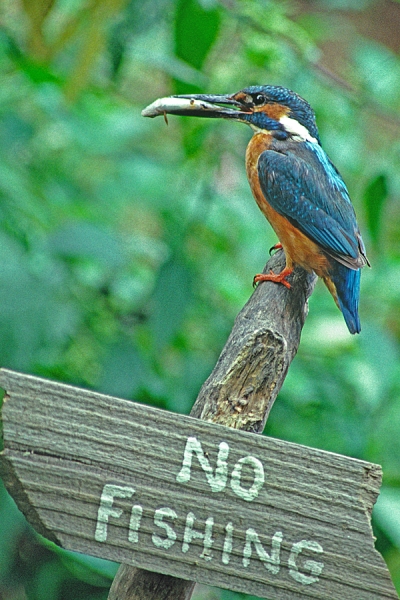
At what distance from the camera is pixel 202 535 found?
1.29 meters

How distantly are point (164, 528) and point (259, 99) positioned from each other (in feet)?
4.49

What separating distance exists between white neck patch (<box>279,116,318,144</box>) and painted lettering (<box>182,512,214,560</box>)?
1.35 meters

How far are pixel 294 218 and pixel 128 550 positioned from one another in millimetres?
1200

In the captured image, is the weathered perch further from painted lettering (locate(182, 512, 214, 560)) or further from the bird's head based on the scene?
the bird's head

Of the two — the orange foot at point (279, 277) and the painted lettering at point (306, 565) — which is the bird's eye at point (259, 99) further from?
the painted lettering at point (306, 565)

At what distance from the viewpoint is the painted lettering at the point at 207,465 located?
1.29 metres

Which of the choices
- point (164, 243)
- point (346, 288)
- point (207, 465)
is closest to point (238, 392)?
Result: point (207, 465)

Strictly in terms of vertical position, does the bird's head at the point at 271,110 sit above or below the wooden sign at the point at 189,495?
above

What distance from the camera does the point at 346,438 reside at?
2.73 meters

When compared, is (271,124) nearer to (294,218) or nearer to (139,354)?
(294,218)

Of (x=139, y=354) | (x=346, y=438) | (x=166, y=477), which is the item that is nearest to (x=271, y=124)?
(x=139, y=354)

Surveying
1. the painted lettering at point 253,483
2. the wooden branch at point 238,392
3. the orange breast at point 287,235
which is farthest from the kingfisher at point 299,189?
the painted lettering at point 253,483

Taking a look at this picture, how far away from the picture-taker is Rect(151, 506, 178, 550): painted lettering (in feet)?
4.17

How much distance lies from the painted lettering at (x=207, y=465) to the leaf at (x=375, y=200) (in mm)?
1254
